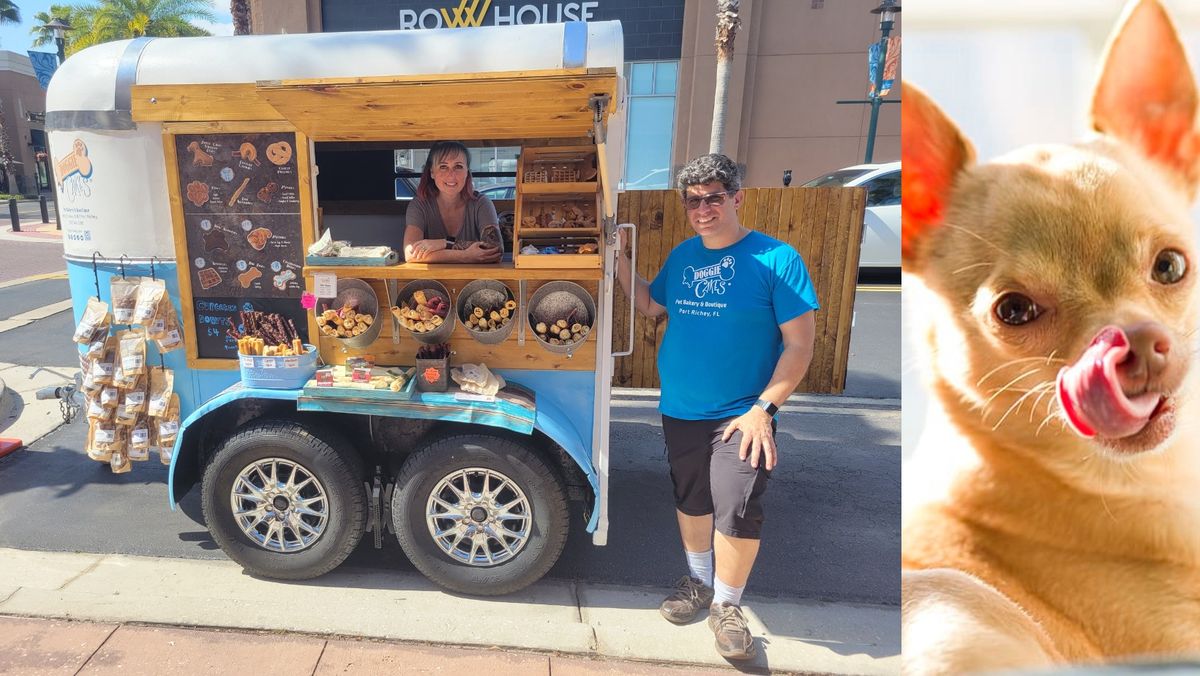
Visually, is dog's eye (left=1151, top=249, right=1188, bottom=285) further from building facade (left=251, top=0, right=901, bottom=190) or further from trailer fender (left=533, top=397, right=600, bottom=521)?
building facade (left=251, top=0, right=901, bottom=190)

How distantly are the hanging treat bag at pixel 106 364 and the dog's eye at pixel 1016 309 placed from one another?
3919 millimetres

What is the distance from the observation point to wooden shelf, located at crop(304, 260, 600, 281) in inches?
106

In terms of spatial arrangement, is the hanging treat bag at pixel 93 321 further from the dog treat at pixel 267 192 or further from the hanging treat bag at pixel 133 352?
the dog treat at pixel 267 192

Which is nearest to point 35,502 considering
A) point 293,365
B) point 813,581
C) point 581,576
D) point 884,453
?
point 293,365

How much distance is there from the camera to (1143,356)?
0.96 meters

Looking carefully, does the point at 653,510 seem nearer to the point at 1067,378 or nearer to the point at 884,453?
the point at 884,453

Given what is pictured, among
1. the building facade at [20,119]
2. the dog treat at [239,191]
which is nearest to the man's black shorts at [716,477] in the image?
the dog treat at [239,191]

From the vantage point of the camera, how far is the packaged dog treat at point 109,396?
325cm

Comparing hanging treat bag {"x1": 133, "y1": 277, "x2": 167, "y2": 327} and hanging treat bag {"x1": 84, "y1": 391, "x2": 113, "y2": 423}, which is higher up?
hanging treat bag {"x1": 133, "y1": 277, "x2": 167, "y2": 327}

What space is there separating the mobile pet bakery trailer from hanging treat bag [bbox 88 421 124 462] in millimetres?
301

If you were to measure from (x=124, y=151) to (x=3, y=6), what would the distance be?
2301 inches

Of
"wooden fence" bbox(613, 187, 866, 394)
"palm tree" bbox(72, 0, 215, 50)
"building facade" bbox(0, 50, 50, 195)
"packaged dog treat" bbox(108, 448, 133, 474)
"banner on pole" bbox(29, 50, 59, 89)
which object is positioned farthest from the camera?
"building facade" bbox(0, 50, 50, 195)

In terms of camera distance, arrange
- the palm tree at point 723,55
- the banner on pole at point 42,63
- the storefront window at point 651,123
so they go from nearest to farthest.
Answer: the banner on pole at point 42,63 → the palm tree at point 723,55 → the storefront window at point 651,123

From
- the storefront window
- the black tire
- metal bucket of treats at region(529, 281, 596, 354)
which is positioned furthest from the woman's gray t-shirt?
the storefront window
